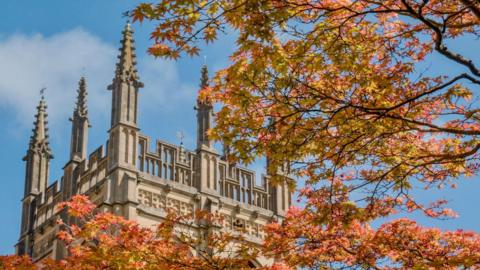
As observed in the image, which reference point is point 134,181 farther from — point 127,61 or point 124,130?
point 127,61

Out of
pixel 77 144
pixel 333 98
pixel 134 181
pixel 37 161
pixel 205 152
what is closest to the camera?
pixel 333 98

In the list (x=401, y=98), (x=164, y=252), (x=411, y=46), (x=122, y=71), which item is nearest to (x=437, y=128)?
(x=401, y=98)

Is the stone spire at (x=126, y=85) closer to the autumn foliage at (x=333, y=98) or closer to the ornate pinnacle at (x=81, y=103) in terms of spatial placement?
the ornate pinnacle at (x=81, y=103)

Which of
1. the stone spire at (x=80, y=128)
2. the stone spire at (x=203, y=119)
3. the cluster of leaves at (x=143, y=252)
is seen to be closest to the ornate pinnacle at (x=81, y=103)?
the stone spire at (x=80, y=128)

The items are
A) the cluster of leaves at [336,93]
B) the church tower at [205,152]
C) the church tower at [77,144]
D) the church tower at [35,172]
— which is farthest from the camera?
the church tower at [35,172]

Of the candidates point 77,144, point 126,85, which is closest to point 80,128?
point 77,144

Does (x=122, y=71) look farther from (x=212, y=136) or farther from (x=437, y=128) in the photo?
(x=437, y=128)

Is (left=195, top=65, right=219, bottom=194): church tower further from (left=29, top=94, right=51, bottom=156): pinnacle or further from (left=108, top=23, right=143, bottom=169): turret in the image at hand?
(left=29, top=94, right=51, bottom=156): pinnacle

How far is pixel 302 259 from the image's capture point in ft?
70.2

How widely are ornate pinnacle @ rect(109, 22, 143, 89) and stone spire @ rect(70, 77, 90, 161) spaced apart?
8.49 ft

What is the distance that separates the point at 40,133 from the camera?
38.2 metres

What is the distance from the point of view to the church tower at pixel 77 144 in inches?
1383

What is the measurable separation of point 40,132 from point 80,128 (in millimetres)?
3327

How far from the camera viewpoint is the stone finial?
3791 cm
